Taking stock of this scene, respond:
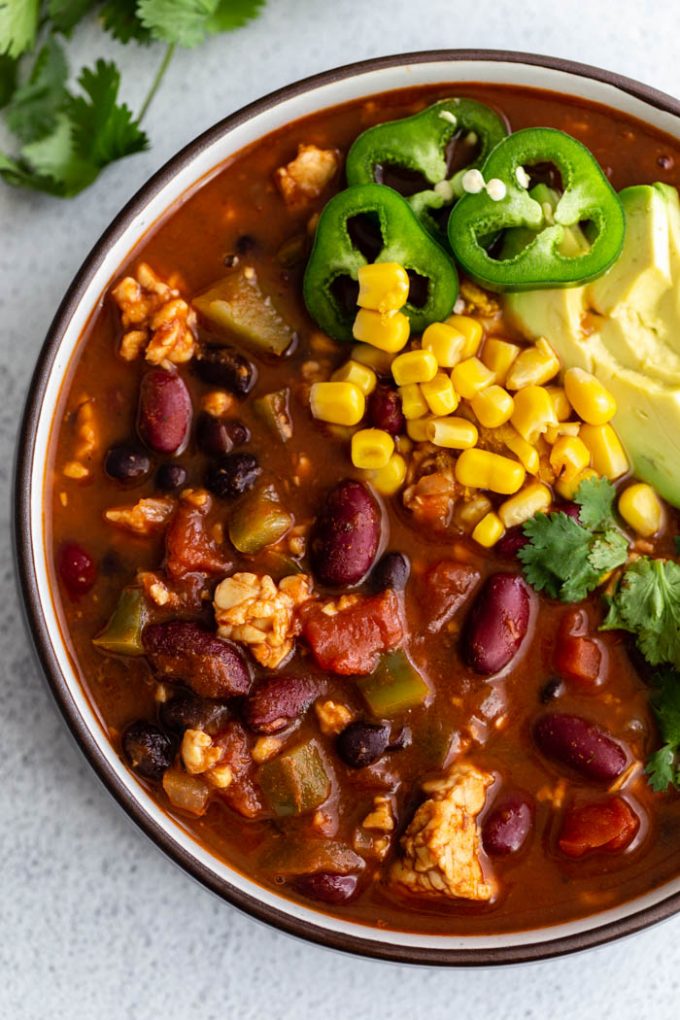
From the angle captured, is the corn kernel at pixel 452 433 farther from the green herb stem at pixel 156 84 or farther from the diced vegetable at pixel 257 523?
the green herb stem at pixel 156 84

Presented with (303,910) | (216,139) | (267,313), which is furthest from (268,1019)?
(216,139)

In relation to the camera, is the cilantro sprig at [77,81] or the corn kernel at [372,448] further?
the cilantro sprig at [77,81]

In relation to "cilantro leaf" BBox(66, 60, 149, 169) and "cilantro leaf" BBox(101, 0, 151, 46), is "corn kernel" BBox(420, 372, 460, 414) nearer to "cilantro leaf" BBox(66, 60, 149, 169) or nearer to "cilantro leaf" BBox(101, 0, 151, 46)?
"cilantro leaf" BBox(66, 60, 149, 169)

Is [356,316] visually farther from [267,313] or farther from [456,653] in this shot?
[456,653]

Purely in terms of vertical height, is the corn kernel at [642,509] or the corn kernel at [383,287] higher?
the corn kernel at [383,287]

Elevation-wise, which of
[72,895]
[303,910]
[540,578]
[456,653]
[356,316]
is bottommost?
[72,895]

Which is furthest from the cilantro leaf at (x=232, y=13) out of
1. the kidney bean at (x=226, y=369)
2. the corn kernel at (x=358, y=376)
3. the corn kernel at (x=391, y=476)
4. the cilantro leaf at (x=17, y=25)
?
the corn kernel at (x=391, y=476)

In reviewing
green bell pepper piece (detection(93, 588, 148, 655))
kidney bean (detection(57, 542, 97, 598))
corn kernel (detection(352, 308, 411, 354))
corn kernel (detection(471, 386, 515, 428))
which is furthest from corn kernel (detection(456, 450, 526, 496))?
kidney bean (detection(57, 542, 97, 598))
